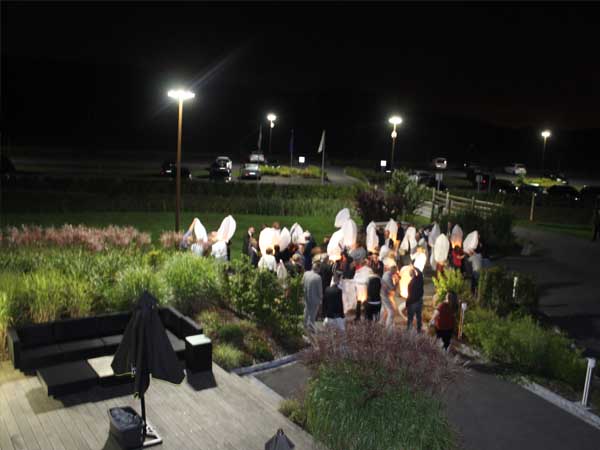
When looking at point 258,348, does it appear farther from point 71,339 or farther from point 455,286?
point 455,286

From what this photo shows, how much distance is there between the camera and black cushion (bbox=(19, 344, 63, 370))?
9.20 meters

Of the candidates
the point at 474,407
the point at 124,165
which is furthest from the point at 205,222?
the point at 124,165

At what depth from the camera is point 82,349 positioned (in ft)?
31.7

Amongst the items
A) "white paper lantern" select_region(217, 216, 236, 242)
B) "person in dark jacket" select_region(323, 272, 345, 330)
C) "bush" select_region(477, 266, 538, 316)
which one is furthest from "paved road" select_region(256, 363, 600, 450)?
"white paper lantern" select_region(217, 216, 236, 242)

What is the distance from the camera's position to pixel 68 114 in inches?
4855

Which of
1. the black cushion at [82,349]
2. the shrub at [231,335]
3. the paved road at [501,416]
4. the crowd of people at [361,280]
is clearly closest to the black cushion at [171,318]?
the shrub at [231,335]

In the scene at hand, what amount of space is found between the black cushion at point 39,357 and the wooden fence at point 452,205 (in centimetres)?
2236

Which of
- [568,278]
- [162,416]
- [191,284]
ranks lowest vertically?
[568,278]

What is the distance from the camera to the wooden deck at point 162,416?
7.49 meters

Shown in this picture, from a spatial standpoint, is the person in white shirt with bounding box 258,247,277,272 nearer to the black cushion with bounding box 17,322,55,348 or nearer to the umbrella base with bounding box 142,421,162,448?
the black cushion with bounding box 17,322,55,348

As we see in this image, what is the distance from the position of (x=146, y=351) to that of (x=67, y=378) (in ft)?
7.67

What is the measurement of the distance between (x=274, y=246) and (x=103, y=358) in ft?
22.0

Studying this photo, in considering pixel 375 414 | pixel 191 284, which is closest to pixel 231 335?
pixel 191 284

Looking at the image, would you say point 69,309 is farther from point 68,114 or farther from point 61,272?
point 68,114
